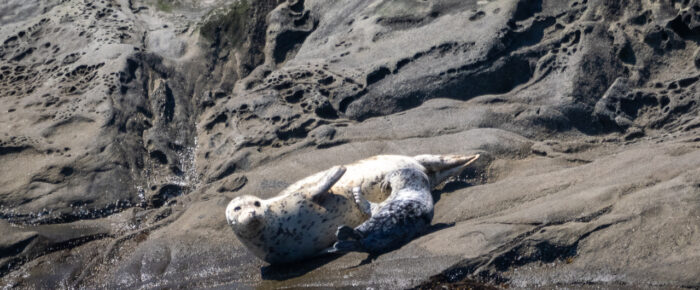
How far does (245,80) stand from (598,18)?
13.3ft

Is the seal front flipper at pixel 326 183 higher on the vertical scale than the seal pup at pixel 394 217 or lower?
higher

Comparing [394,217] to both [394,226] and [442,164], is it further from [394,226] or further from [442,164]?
[442,164]

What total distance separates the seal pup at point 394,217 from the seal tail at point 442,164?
286mm

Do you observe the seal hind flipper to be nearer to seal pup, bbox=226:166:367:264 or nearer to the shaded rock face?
the shaded rock face

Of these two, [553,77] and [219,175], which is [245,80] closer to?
[219,175]

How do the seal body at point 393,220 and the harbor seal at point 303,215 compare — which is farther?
the harbor seal at point 303,215

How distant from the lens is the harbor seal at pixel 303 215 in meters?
5.90

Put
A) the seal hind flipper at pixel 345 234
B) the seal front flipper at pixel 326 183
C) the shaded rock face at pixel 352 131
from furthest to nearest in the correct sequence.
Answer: the seal front flipper at pixel 326 183
the seal hind flipper at pixel 345 234
the shaded rock face at pixel 352 131

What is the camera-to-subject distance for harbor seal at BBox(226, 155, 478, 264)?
19.4 ft

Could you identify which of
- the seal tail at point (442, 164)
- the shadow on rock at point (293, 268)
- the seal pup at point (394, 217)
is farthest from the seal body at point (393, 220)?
the seal tail at point (442, 164)

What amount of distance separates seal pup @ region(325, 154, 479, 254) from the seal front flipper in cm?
20

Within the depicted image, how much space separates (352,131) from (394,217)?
7.58ft

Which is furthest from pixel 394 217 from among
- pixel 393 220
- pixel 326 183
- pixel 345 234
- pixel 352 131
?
pixel 352 131

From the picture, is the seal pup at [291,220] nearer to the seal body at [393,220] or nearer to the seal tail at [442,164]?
the seal body at [393,220]
